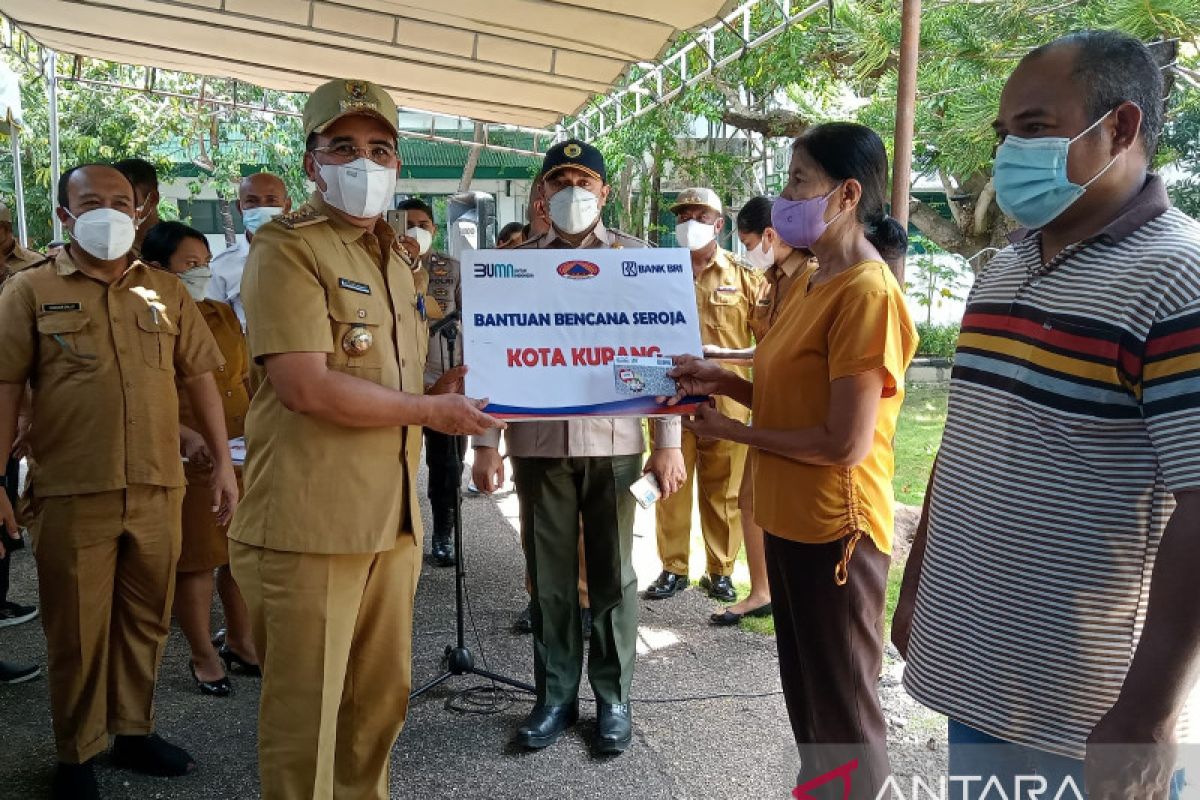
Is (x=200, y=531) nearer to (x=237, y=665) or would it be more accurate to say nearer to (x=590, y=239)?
(x=237, y=665)

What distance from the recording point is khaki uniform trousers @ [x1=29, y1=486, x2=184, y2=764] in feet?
9.90

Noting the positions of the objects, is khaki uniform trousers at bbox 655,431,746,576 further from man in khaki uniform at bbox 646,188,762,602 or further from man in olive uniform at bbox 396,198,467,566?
man in olive uniform at bbox 396,198,467,566

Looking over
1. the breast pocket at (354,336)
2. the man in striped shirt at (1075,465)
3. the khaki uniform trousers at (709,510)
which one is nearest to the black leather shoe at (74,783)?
the breast pocket at (354,336)

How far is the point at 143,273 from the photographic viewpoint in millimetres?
3254

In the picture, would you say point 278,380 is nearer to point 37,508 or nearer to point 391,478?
point 391,478

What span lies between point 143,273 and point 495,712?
220 cm

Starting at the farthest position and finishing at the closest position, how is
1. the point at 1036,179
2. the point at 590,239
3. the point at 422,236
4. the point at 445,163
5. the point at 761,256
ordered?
1. the point at 445,163
2. the point at 422,236
3. the point at 761,256
4. the point at 590,239
5. the point at 1036,179

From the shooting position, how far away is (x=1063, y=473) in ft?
5.08

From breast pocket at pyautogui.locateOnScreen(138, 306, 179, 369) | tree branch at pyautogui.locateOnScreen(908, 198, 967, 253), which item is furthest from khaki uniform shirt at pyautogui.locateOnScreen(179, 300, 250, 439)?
tree branch at pyautogui.locateOnScreen(908, 198, 967, 253)

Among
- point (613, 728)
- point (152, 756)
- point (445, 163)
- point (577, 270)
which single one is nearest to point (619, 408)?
point (577, 270)

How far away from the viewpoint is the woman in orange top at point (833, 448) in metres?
2.29

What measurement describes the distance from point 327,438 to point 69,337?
1.29 metres

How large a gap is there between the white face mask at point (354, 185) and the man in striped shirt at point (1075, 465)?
1.60m

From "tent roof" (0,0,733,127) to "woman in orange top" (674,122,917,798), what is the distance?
2541 millimetres
